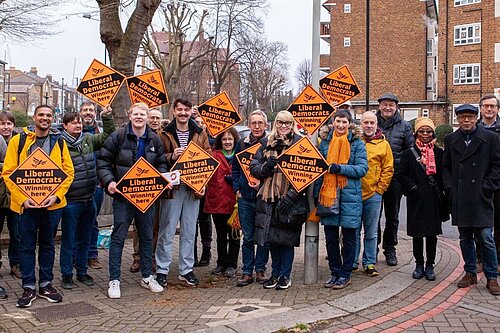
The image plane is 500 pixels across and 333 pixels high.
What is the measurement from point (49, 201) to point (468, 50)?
4486 centimetres

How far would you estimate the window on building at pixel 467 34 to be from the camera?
45.0m

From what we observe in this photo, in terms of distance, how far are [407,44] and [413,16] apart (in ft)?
8.18

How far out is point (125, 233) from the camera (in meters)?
6.77

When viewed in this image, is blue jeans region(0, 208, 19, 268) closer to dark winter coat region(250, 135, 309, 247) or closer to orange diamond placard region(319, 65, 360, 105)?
dark winter coat region(250, 135, 309, 247)

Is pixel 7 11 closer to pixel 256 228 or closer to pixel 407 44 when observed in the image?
pixel 256 228

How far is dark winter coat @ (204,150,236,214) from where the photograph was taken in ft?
25.1

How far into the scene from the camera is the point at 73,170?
666 cm

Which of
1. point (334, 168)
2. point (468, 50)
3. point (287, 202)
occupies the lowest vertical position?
point (287, 202)

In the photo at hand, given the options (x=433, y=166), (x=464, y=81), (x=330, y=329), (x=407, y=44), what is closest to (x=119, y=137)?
(x=330, y=329)

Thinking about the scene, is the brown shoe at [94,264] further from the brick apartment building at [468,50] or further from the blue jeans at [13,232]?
the brick apartment building at [468,50]

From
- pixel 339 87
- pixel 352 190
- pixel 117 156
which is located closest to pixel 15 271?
pixel 117 156

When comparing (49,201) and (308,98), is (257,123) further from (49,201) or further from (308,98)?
(49,201)

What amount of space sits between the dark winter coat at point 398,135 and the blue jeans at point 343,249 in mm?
1614

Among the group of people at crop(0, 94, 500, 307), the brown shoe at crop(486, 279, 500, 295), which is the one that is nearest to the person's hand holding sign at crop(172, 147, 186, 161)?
the group of people at crop(0, 94, 500, 307)
